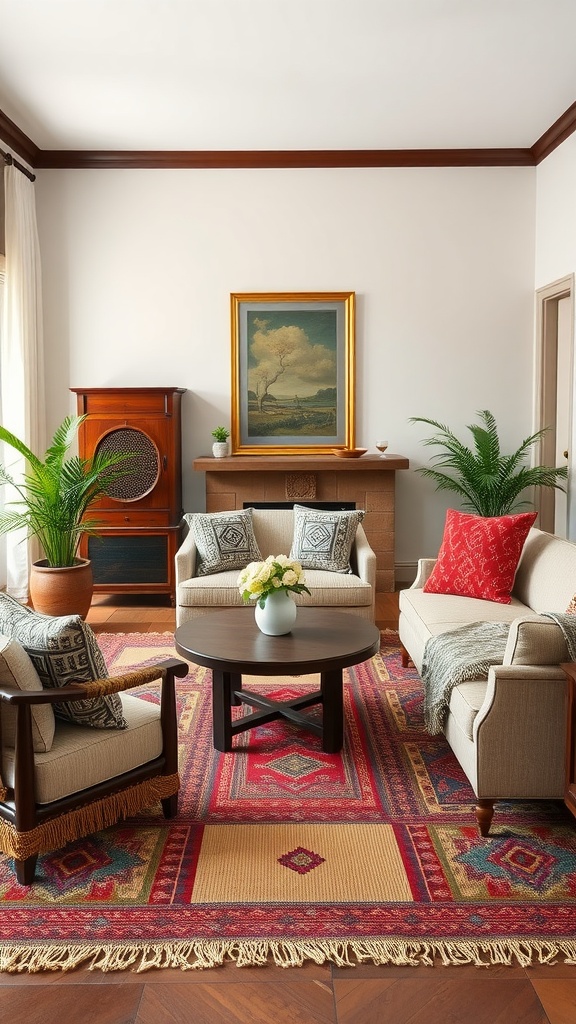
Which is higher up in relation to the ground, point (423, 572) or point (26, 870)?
point (423, 572)

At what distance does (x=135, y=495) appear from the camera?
6.28 metres

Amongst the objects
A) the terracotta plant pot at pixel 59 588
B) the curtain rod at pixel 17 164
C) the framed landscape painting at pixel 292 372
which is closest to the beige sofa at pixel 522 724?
the terracotta plant pot at pixel 59 588

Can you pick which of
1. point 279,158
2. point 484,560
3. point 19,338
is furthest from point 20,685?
point 279,158

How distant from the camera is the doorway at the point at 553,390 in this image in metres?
6.45

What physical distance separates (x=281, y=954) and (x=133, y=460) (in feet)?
14.6

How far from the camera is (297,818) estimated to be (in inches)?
120

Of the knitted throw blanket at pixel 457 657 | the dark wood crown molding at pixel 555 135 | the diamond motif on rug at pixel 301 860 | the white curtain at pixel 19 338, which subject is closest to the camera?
the diamond motif on rug at pixel 301 860

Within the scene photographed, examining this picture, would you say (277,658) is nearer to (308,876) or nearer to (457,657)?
(457,657)

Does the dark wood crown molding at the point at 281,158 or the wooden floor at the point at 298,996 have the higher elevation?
the dark wood crown molding at the point at 281,158

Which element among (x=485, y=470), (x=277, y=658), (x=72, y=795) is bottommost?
(x=72, y=795)

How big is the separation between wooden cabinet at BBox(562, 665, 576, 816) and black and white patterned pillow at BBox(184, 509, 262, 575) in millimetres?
2766

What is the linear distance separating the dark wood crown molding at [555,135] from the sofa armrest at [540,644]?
4233 millimetres

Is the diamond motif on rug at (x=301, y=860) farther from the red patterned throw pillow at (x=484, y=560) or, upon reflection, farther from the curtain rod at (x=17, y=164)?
the curtain rod at (x=17, y=164)

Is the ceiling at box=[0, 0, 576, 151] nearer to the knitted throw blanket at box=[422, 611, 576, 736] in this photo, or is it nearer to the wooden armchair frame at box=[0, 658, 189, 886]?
the knitted throw blanket at box=[422, 611, 576, 736]
